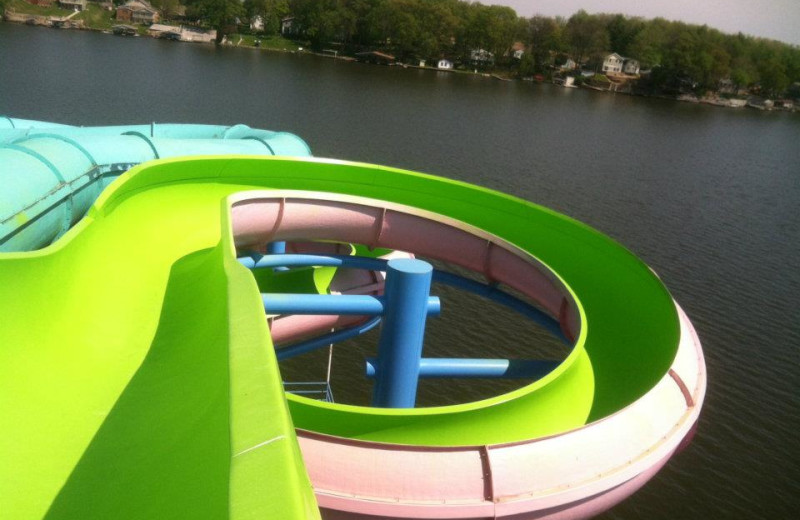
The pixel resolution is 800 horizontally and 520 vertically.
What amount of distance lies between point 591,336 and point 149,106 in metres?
43.1

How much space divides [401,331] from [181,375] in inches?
→ 133

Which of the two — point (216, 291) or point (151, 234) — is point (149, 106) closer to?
point (151, 234)

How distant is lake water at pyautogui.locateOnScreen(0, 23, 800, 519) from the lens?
1741cm

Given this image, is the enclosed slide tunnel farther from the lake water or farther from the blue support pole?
Result: the lake water

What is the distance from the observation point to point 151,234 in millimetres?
10062

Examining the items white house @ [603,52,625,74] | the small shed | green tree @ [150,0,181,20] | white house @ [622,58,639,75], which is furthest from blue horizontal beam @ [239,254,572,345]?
green tree @ [150,0,181,20]

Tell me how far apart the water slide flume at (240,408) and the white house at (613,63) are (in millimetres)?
141912

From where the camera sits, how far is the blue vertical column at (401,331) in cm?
848

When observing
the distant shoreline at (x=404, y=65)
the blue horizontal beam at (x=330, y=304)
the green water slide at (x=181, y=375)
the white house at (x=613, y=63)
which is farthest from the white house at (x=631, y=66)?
the blue horizontal beam at (x=330, y=304)

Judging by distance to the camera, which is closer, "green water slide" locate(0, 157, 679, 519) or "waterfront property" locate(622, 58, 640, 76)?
"green water slide" locate(0, 157, 679, 519)

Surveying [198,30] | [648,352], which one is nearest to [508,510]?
[648,352]

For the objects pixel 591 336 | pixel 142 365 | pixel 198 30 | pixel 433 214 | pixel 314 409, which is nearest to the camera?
pixel 314 409

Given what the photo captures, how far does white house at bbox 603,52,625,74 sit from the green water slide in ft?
463

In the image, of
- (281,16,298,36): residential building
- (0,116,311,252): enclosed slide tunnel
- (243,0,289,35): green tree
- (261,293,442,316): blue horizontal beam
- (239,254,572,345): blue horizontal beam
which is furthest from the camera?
(281,16,298,36): residential building
